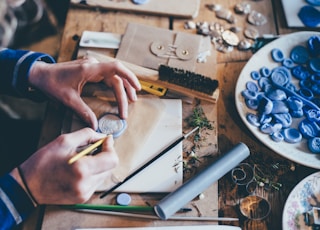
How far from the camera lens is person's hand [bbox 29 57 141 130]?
94 centimetres

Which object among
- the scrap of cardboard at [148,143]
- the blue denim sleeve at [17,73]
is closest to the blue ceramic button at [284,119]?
the scrap of cardboard at [148,143]

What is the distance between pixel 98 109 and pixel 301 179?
1.75 feet

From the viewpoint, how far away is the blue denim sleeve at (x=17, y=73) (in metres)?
0.98

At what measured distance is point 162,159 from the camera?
91 centimetres

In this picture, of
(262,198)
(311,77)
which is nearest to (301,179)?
(262,198)

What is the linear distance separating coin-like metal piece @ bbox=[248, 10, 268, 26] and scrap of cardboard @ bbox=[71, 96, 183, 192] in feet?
1.23

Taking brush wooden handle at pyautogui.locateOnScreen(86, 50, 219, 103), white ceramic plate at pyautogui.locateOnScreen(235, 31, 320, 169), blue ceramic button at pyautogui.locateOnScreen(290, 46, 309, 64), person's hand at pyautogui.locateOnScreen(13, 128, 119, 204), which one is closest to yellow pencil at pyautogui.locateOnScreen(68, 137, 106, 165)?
person's hand at pyautogui.locateOnScreen(13, 128, 119, 204)

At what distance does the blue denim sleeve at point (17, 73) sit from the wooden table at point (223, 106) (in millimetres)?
78

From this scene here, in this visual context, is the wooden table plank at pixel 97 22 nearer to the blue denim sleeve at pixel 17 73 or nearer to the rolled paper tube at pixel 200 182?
the blue denim sleeve at pixel 17 73

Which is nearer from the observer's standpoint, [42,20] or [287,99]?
[287,99]

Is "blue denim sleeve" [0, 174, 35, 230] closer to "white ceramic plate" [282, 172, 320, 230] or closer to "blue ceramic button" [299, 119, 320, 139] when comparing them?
"white ceramic plate" [282, 172, 320, 230]

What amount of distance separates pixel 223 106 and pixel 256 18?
33 centimetres

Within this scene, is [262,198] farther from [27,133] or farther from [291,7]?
[27,133]

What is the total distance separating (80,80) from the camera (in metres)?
0.95
